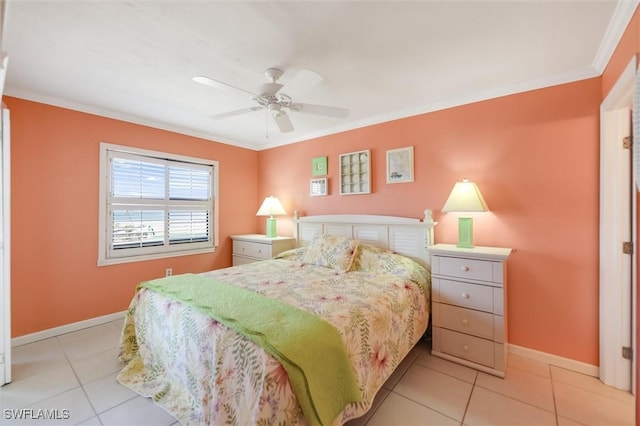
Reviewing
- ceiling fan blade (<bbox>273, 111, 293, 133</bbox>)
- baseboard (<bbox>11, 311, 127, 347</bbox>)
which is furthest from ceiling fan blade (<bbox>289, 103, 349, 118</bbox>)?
baseboard (<bbox>11, 311, 127, 347</bbox>)

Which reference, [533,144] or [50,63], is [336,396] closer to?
[533,144]

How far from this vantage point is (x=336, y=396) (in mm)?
1260

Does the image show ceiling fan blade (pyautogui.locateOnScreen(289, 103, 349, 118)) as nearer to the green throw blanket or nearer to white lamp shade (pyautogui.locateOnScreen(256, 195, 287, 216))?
the green throw blanket

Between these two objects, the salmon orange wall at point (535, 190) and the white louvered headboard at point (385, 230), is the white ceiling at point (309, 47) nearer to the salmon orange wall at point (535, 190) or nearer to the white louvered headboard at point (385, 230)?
the salmon orange wall at point (535, 190)

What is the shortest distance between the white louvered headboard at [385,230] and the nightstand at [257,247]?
0.32 metres

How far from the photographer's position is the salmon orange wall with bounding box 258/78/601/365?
2094mm

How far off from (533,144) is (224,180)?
12.2ft

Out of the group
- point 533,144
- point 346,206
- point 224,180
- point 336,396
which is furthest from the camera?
point 224,180

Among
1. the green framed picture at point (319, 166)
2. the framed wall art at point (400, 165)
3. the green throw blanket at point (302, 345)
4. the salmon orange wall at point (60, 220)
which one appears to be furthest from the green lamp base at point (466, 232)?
the salmon orange wall at point (60, 220)

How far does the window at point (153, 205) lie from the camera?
9.96ft

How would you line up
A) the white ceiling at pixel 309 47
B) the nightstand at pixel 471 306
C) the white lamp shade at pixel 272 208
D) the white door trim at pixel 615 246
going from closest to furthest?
the white ceiling at pixel 309 47
the white door trim at pixel 615 246
the nightstand at pixel 471 306
the white lamp shade at pixel 272 208

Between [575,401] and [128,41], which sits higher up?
[128,41]

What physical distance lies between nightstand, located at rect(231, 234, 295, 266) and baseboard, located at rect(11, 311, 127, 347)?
1.52 metres

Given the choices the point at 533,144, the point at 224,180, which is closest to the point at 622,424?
the point at 533,144
